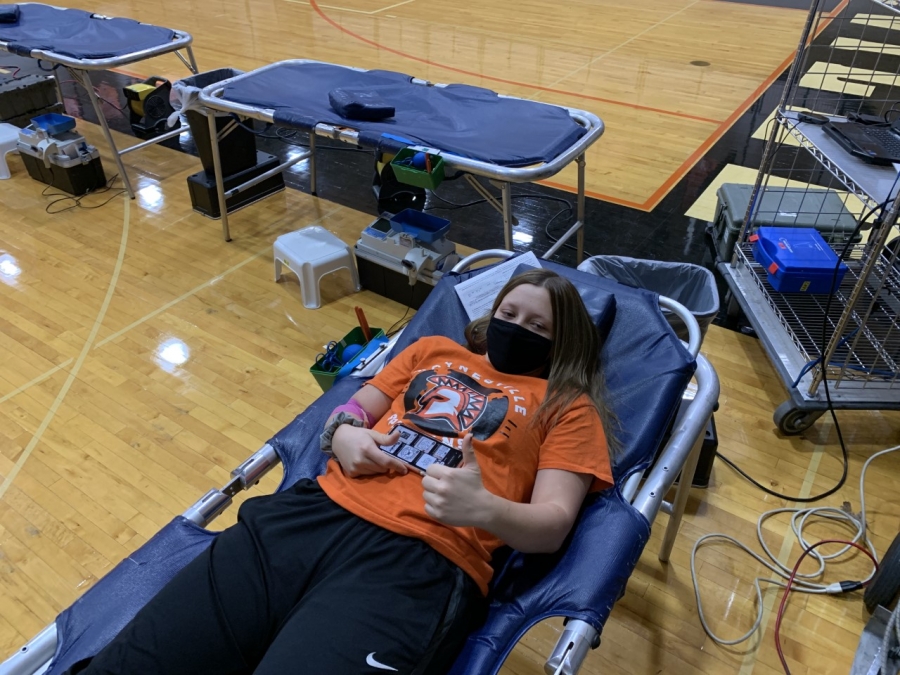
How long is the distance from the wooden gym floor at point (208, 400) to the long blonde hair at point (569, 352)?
655 millimetres

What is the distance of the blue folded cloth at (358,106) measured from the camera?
2.39m

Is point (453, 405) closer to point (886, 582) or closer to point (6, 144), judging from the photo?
point (886, 582)

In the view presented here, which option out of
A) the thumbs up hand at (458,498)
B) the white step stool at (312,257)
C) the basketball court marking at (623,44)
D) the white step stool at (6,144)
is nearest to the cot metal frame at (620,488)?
the thumbs up hand at (458,498)

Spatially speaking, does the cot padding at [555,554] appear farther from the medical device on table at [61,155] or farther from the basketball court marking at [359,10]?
the basketball court marking at [359,10]

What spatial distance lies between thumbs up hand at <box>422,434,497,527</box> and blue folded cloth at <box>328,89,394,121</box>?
170 centimetres

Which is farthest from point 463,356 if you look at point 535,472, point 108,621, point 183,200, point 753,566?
point 183,200

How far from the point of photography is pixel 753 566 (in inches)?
67.7

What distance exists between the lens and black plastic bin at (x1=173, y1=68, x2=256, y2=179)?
296cm

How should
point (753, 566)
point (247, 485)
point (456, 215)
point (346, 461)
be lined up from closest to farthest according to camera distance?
point (346, 461)
point (247, 485)
point (753, 566)
point (456, 215)

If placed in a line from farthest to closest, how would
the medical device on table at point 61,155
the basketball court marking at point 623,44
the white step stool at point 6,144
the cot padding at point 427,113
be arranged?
the basketball court marking at point 623,44, the white step stool at point 6,144, the medical device on table at point 61,155, the cot padding at point 427,113

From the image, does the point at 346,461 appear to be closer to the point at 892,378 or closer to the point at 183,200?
the point at 892,378

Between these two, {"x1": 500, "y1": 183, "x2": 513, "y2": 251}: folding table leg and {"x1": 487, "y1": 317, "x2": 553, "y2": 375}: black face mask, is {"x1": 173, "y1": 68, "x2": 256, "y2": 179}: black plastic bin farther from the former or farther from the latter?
{"x1": 487, "y1": 317, "x2": 553, "y2": 375}: black face mask

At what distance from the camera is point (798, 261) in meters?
2.27

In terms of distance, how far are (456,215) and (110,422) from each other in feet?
6.15
